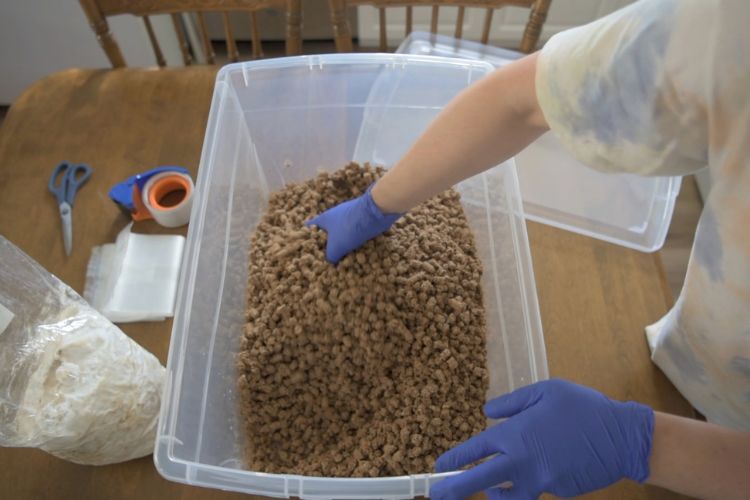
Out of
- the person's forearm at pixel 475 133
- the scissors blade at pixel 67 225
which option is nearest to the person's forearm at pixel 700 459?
the person's forearm at pixel 475 133

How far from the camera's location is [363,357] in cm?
79

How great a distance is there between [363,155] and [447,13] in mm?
1201

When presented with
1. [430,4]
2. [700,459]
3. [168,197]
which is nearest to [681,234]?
[430,4]

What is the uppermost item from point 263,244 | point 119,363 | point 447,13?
point 119,363

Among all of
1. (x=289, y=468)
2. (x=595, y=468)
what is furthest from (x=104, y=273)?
(x=595, y=468)

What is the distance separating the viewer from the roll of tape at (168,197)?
838 millimetres

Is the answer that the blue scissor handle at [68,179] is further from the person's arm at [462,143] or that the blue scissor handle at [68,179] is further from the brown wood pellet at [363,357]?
the person's arm at [462,143]

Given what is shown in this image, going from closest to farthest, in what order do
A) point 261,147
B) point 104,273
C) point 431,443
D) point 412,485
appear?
point 412,485 < point 431,443 < point 104,273 < point 261,147

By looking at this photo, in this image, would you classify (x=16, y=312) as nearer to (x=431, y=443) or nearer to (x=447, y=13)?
(x=431, y=443)

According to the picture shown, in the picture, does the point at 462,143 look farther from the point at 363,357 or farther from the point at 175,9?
the point at 175,9

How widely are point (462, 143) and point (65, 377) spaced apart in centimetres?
53

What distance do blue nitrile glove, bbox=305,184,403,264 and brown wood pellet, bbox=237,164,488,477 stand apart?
19mm

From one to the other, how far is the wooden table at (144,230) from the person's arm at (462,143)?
28 centimetres

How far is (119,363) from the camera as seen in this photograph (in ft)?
2.01
